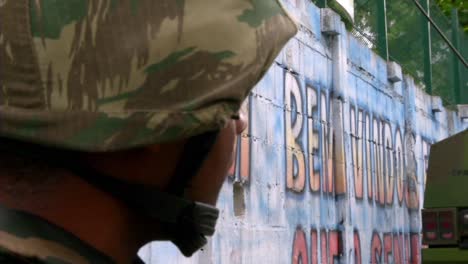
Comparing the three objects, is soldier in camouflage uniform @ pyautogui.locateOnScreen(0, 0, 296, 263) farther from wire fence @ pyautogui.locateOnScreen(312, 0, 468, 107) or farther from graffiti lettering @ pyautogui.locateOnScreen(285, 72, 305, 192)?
wire fence @ pyautogui.locateOnScreen(312, 0, 468, 107)

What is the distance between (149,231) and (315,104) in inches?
308

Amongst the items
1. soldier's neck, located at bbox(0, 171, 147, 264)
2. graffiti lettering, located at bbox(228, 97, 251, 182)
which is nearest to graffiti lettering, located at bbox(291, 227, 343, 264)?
graffiti lettering, located at bbox(228, 97, 251, 182)

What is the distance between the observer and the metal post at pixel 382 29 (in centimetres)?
1300

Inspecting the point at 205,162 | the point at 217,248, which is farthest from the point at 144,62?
the point at 217,248

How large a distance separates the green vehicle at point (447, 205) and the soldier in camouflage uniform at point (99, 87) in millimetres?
6520

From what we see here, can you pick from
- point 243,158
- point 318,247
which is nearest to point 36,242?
point 243,158

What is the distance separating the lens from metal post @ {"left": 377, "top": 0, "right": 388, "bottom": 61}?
1300 centimetres

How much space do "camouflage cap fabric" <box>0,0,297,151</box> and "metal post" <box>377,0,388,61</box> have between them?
1167 centimetres

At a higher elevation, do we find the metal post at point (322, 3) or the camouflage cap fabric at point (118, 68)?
the metal post at point (322, 3)

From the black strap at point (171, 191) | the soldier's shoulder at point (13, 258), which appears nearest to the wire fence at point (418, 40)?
the black strap at point (171, 191)

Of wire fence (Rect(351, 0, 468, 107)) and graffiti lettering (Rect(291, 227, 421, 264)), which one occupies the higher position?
wire fence (Rect(351, 0, 468, 107))

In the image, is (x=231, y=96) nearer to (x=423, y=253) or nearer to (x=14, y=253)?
(x=14, y=253)

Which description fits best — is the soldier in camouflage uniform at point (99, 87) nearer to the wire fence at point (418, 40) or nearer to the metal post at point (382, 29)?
the wire fence at point (418, 40)

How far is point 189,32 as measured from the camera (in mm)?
1478
